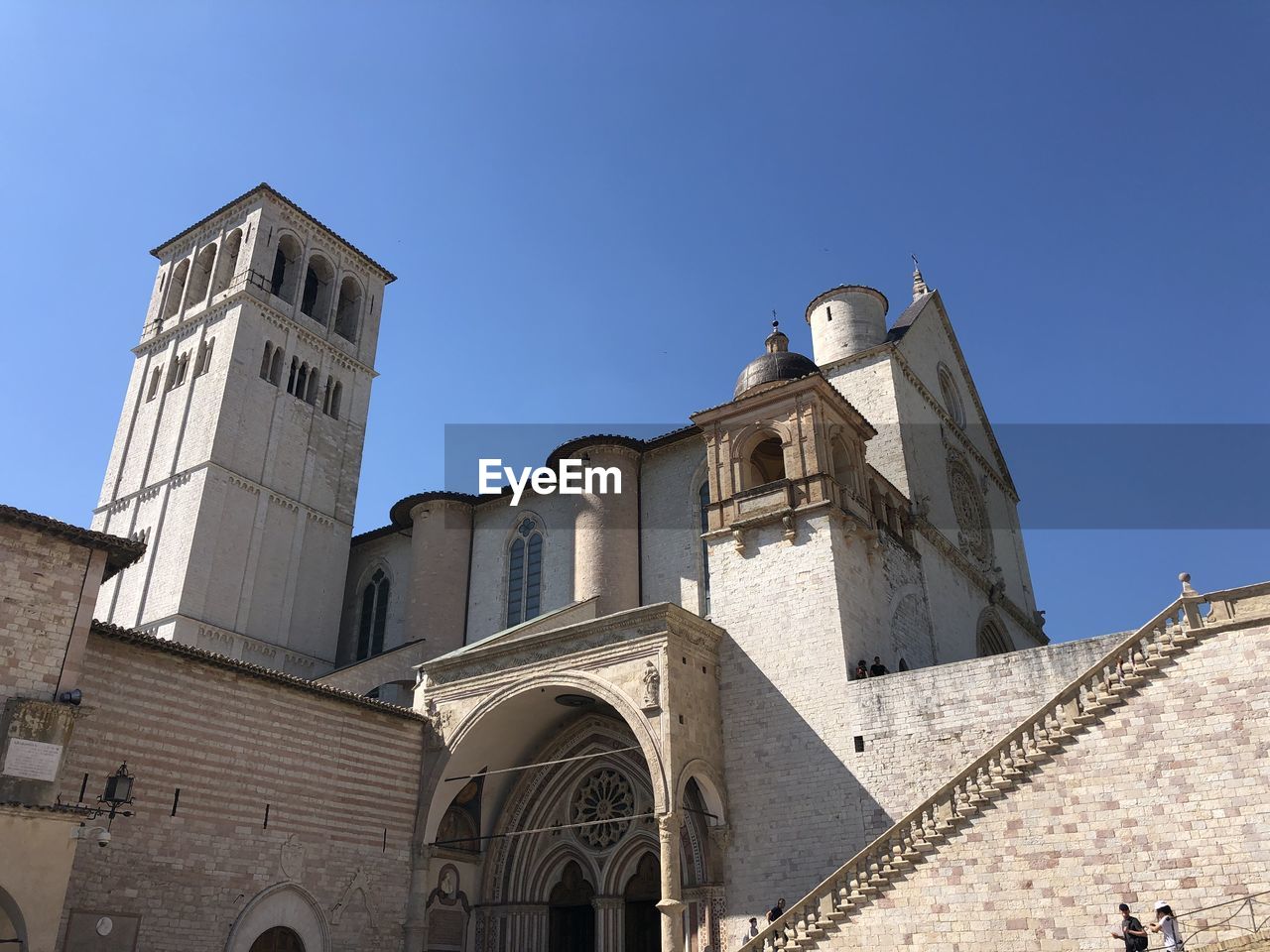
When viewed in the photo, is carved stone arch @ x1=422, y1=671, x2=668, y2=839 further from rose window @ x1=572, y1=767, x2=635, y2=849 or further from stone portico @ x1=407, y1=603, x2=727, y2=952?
rose window @ x1=572, y1=767, x2=635, y2=849

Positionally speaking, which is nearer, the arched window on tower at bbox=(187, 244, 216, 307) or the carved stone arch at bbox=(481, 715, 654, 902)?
the carved stone arch at bbox=(481, 715, 654, 902)

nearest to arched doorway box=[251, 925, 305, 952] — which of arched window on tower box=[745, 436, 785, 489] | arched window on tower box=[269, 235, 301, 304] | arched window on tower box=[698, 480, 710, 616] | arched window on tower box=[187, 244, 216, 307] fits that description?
arched window on tower box=[698, 480, 710, 616]

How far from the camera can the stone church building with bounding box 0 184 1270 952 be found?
11930 mm

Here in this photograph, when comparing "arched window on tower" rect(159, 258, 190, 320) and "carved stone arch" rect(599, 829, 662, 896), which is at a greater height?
"arched window on tower" rect(159, 258, 190, 320)

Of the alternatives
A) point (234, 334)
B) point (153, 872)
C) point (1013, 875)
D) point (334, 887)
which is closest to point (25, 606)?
point (153, 872)

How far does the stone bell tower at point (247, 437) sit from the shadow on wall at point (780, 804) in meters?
14.6

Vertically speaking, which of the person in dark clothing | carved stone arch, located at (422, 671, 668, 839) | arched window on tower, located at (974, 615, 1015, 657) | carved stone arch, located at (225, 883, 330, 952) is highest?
arched window on tower, located at (974, 615, 1015, 657)

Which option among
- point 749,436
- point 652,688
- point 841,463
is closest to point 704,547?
point 749,436

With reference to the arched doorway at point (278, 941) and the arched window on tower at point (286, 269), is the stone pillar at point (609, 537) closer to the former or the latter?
the arched doorway at point (278, 941)

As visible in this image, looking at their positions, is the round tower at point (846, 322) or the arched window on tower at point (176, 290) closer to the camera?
the round tower at point (846, 322)

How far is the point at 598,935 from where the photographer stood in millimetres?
17734

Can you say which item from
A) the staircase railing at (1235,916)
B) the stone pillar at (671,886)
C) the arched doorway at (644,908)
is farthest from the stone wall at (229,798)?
the staircase railing at (1235,916)

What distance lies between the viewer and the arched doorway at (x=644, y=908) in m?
17.5

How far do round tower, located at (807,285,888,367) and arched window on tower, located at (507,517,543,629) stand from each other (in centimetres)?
827
